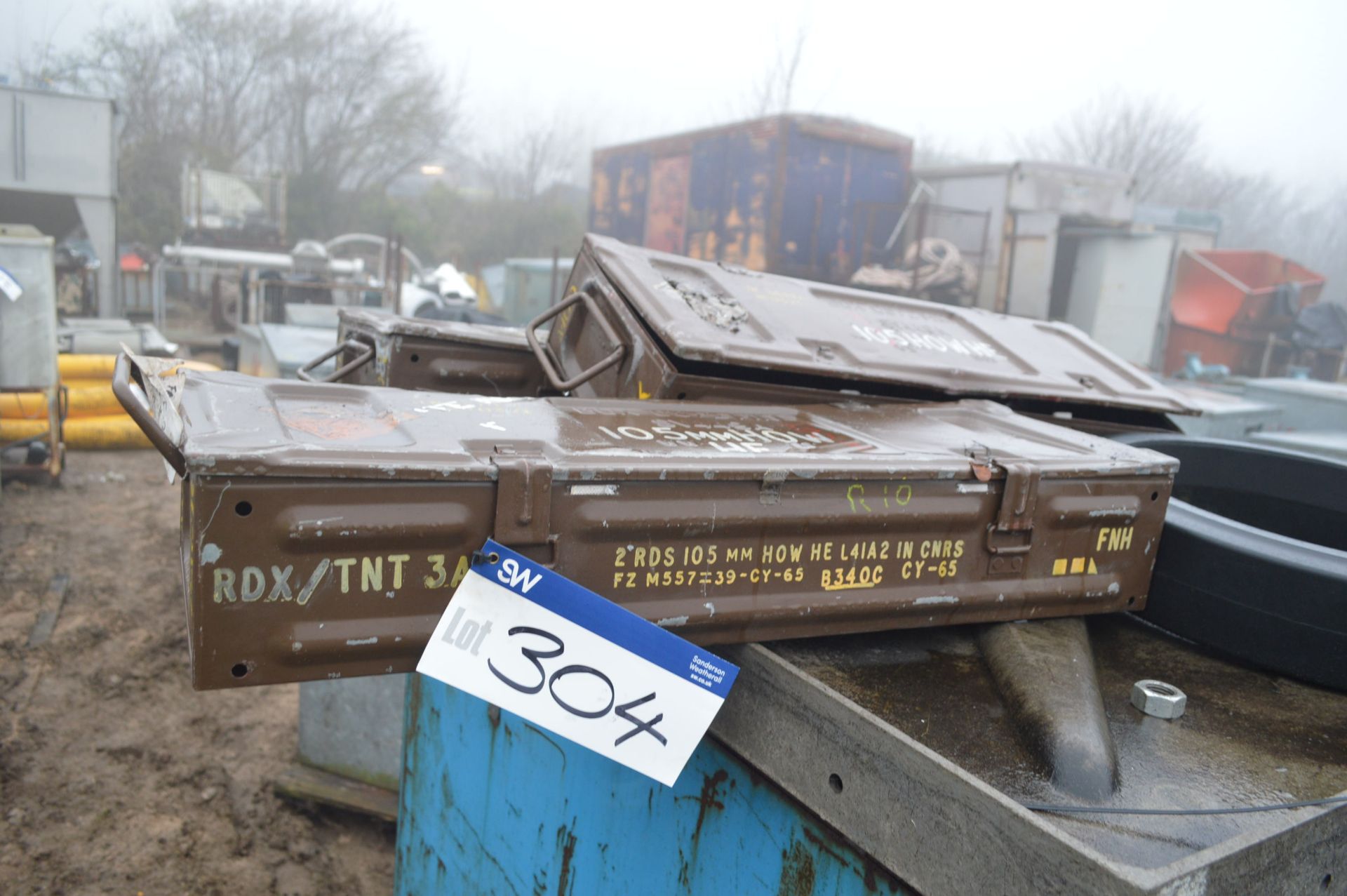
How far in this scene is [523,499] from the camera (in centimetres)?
158

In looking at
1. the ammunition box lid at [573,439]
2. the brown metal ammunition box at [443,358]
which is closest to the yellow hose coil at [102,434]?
the brown metal ammunition box at [443,358]

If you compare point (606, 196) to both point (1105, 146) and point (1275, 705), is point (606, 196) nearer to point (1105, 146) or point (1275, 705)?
point (1275, 705)

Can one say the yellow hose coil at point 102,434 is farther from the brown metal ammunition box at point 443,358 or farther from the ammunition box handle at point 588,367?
the ammunition box handle at point 588,367

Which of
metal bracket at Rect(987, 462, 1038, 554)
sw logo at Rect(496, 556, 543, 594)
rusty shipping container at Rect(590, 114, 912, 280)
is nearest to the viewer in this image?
sw logo at Rect(496, 556, 543, 594)

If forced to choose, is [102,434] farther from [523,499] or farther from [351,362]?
[523,499]

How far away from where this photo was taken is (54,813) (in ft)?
11.8

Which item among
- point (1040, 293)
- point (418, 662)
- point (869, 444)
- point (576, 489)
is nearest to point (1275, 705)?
point (869, 444)

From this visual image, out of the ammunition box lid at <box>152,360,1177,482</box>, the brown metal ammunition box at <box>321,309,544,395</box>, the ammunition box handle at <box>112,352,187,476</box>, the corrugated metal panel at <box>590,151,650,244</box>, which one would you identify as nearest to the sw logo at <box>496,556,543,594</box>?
the ammunition box lid at <box>152,360,1177,482</box>

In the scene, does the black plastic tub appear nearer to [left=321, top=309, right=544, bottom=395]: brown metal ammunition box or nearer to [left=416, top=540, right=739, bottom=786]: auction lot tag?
[left=416, top=540, right=739, bottom=786]: auction lot tag

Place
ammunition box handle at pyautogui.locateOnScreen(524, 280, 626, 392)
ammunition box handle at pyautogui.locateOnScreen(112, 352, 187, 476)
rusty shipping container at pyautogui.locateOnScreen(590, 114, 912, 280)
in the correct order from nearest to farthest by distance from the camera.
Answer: ammunition box handle at pyautogui.locateOnScreen(112, 352, 187, 476), ammunition box handle at pyautogui.locateOnScreen(524, 280, 626, 392), rusty shipping container at pyautogui.locateOnScreen(590, 114, 912, 280)

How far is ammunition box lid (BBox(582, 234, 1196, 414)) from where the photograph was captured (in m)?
2.61

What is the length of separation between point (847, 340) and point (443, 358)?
1408mm

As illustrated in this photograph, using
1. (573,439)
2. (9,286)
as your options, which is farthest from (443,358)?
(9,286)

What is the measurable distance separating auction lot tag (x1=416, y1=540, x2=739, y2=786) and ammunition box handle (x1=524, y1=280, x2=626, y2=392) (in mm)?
1172
